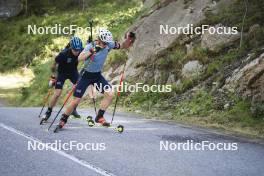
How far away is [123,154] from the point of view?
27.5 ft

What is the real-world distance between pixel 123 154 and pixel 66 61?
176 inches

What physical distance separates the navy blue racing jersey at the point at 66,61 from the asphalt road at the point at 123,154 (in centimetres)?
162

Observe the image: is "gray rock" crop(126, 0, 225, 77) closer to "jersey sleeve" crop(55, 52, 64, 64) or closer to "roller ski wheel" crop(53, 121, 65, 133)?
"jersey sleeve" crop(55, 52, 64, 64)

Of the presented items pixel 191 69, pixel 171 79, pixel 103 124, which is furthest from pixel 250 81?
pixel 103 124

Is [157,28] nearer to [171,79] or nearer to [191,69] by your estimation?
[171,79]

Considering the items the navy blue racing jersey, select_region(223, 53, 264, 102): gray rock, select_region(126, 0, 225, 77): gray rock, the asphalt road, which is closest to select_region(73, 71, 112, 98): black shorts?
the asphalt road

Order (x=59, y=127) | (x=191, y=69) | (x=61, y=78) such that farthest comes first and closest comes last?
(x=191, y=69), (x=61, y=78), (x=59, y=127)

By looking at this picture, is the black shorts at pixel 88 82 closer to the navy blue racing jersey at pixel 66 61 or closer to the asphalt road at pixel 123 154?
the asphalt road at pixel 123 154

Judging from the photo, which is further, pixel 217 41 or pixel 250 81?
pixel 217 41

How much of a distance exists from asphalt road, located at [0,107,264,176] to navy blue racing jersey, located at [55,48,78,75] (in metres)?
1.62

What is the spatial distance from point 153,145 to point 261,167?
2416 mm

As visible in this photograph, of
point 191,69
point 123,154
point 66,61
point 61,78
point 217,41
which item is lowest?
point 123,154

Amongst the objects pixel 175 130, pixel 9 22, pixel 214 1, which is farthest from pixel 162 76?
pixel 9 22

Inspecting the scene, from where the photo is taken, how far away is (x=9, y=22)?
47.3 metres
